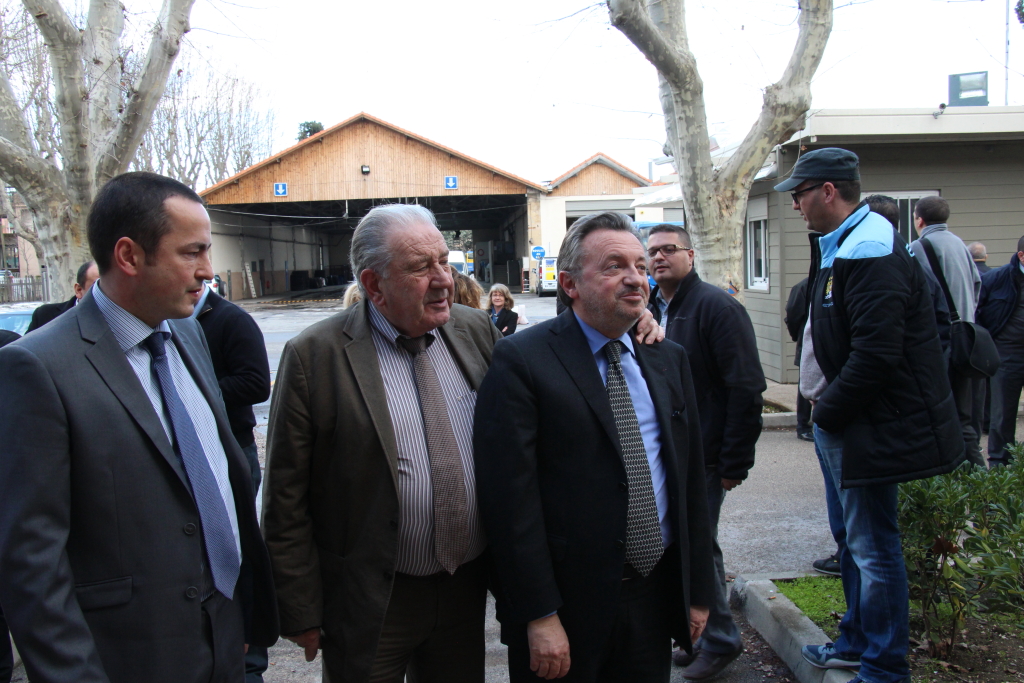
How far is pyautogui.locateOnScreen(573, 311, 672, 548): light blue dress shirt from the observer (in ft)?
7.80

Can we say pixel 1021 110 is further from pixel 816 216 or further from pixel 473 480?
pixel 473 480

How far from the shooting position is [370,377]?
2.30m

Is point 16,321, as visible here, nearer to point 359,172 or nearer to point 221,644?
point 221,644

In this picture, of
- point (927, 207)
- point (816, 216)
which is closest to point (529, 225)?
point (927, 207)

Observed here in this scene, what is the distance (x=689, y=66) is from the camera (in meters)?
8.04

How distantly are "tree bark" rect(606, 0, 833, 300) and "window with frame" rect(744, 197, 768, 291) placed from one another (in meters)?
2.56

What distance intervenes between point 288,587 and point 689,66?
293 inches

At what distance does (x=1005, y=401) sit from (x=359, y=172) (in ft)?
108

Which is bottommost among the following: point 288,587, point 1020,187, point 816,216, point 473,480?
point 288,587

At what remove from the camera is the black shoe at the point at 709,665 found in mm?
3471

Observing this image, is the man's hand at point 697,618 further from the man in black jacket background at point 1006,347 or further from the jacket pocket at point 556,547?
the man in black jacket background at point 1006,347

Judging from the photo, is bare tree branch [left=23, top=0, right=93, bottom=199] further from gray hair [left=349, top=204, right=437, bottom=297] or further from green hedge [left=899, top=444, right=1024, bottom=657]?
green hedge [left=899, top=444, right=1024, bottom=657]

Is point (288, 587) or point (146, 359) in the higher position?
point (146, 359)

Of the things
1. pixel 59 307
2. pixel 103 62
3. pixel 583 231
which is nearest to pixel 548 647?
pixel 583 231
